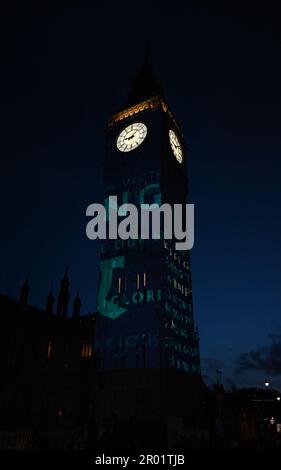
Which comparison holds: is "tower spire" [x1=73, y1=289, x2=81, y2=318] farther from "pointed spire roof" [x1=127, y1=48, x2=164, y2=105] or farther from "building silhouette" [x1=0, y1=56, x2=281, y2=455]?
"pointed spire roof" [x1=127, y1=48, x2=164, y2=105]

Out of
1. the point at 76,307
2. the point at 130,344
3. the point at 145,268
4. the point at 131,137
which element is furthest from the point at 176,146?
the point at 130,344

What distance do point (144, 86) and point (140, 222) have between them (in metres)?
41.0

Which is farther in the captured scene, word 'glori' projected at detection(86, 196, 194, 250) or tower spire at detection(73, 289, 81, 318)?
tower spire at detection(73, 289, 81, 318)

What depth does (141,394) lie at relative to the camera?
54.4 m

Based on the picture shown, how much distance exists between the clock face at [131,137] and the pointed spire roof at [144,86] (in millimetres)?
7517

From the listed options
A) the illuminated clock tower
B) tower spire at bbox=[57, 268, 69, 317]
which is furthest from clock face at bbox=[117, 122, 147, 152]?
tower spire at bbox=[57, 268, 69, 317]

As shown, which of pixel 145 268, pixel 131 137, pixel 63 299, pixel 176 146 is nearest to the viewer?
pixel 145 268

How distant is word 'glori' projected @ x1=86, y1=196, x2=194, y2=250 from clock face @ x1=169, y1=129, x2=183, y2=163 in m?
12.4

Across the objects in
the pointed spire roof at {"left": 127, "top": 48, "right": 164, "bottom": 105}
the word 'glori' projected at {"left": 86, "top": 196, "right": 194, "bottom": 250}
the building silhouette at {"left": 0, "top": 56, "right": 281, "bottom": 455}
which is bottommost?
the building silhouette at {"left": 0, "top": 56, "right": 281, "bottom": 455}

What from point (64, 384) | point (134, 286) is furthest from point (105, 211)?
point (64, 384)

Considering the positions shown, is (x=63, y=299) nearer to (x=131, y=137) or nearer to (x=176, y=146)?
(x=131, y=137)

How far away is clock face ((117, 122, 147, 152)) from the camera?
78.7 m

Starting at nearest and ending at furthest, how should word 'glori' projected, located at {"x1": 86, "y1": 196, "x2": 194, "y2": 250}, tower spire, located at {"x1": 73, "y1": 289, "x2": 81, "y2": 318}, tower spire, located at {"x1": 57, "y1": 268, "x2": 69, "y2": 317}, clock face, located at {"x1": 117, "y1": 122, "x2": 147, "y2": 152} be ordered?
tower spire, located at {"x1": 57, "y1": 268, "x2": 69, "y2": 317} → word 'glori' projected, located at {"x1": 86, "y1": 196, "x2": 194, "y2": 250} → tower spire, located at {"x1": 73, "y1": 289, "x2": 81, "y2": 318} → clock face, located at {"x1": 117, "y1": 122, "x2": 147, "y2": 152}

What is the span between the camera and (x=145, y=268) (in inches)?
2589
